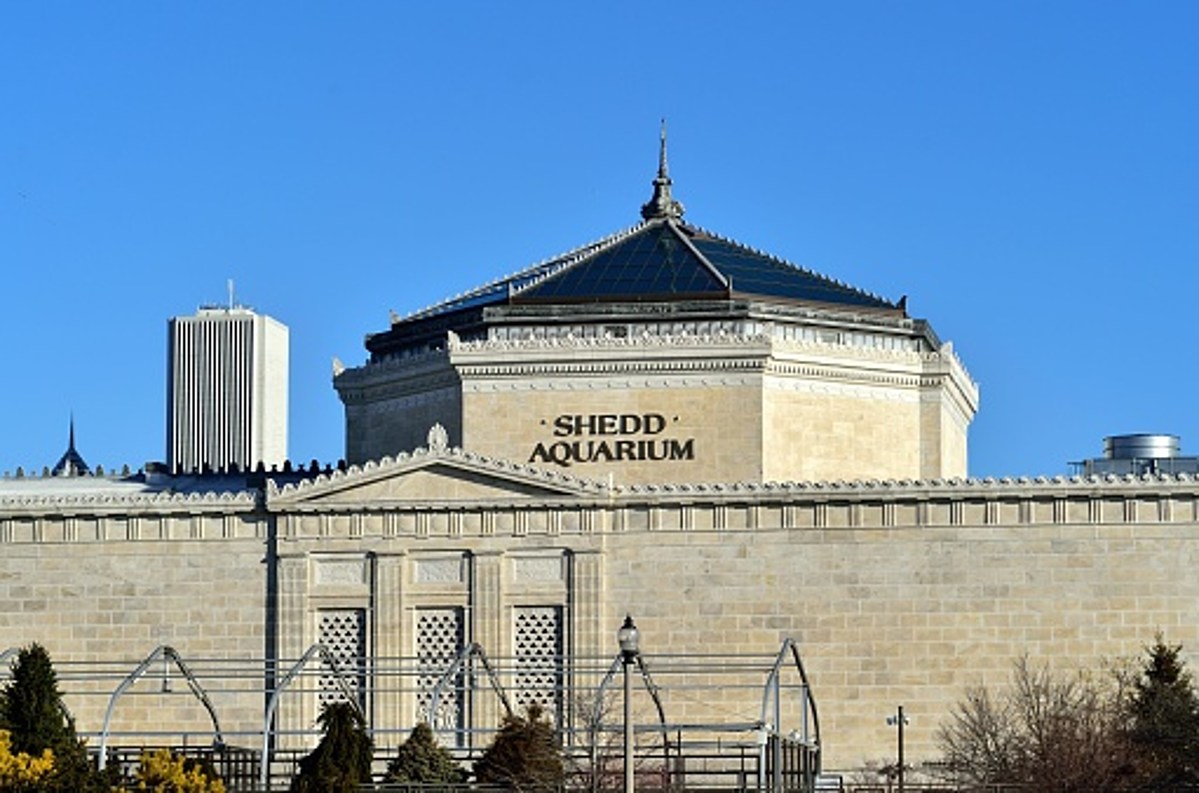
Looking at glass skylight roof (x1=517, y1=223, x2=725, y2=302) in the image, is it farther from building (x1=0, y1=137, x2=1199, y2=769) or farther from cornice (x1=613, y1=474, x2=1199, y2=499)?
cornice (x1=613, y1=474, x2=1199, y2=499)

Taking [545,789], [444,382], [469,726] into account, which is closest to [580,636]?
[469,726]

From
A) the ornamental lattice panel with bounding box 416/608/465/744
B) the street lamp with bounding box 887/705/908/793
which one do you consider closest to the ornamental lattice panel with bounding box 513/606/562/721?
the ornamental lattice panel with bounding box 416/608/465/744

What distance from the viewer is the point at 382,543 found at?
10006cm

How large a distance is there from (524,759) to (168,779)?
11.6 metres

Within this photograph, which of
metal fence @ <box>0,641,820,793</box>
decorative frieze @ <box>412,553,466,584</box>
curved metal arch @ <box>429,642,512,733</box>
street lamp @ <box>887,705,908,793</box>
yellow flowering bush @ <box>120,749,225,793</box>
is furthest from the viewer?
decorative frieze @ <box>412,553,466,584</box>

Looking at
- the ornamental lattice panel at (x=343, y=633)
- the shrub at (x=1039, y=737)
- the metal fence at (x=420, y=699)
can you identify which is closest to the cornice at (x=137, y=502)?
the ornamental lattice panel at (x=343, y=633)

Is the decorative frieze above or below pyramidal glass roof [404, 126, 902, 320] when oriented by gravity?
below

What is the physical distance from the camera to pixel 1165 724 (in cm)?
8812

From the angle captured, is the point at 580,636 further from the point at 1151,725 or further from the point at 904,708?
the point at 1151,725

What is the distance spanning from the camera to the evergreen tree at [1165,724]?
86.1 m

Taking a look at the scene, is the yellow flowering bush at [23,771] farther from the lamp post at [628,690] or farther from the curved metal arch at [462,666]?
the curved metal arch at [462,666]

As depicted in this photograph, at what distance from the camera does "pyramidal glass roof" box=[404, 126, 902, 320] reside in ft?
353

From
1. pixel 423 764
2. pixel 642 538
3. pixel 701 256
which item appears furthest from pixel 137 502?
pixel 423 764

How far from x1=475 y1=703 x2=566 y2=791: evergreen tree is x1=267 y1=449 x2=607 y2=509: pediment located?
15951 millimetres
